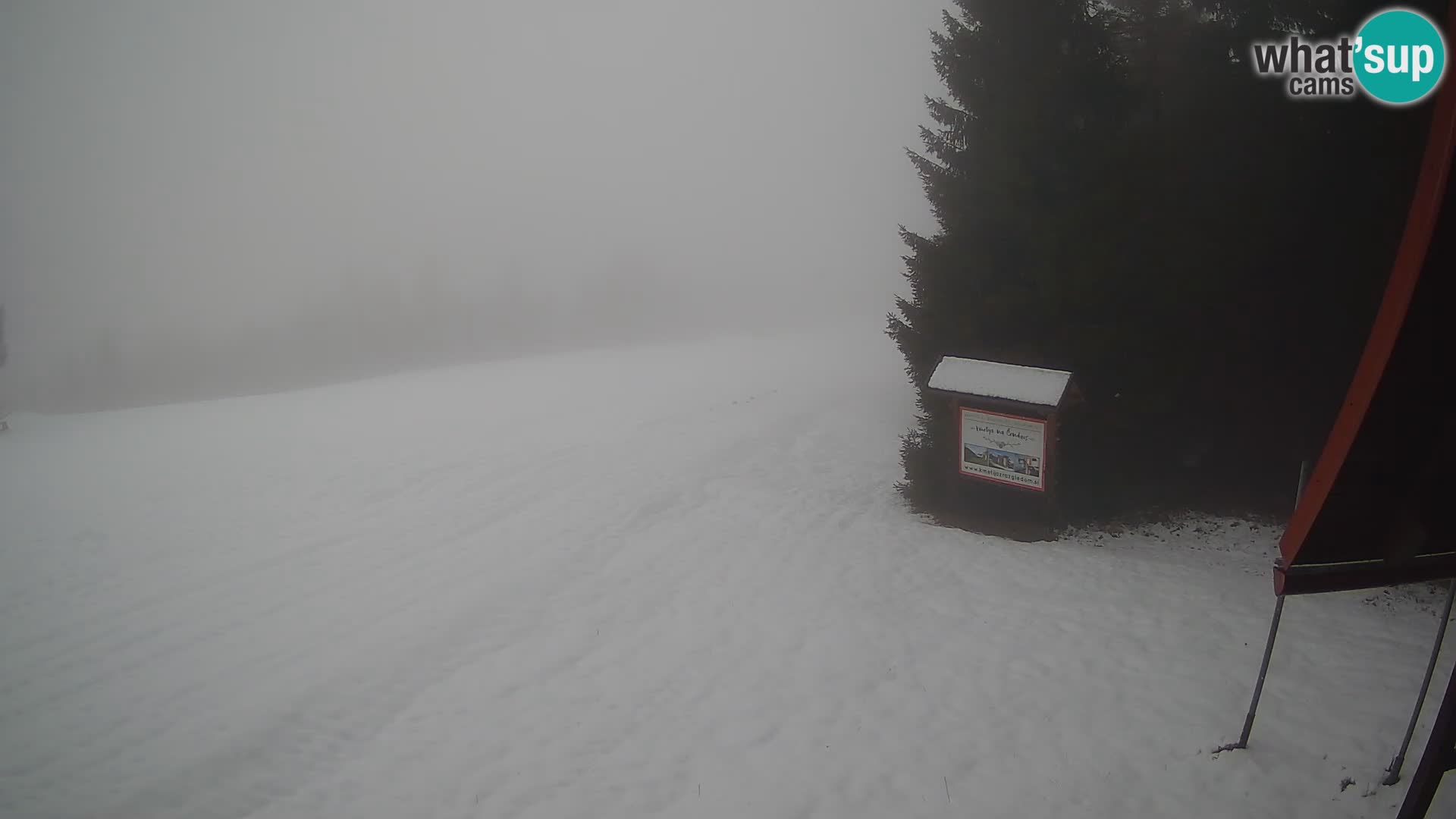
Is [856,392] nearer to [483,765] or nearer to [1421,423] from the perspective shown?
[483,765]

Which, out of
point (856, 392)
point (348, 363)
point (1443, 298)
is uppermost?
point (1443, 298)

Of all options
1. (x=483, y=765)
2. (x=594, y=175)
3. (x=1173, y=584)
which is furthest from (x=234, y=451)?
(x=594, y=175)

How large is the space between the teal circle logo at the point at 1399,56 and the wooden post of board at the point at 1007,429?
14.9ft

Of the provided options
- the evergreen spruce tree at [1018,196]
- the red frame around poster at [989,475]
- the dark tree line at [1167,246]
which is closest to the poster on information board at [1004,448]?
the red frame around poster at [989,475]

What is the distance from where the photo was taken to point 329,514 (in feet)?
39.2

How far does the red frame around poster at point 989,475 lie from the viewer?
9414mm

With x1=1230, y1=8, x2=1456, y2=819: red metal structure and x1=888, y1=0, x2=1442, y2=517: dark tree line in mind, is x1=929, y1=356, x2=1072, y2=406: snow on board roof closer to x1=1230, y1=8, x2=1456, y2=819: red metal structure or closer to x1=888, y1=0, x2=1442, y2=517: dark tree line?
x1=888, y1=0, x2=1442, y2=517: dark tree line

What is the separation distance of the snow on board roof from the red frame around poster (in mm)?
417

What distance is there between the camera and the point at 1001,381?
9.56 metres

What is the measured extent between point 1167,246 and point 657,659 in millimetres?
9238

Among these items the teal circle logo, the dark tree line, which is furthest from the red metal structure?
the dark tree line

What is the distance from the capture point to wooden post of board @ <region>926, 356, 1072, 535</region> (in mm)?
9250

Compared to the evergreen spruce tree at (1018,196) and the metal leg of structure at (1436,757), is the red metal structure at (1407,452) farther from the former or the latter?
the evergreen spruce tree at (1018,196)

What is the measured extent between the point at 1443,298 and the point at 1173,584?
22.6 feet
